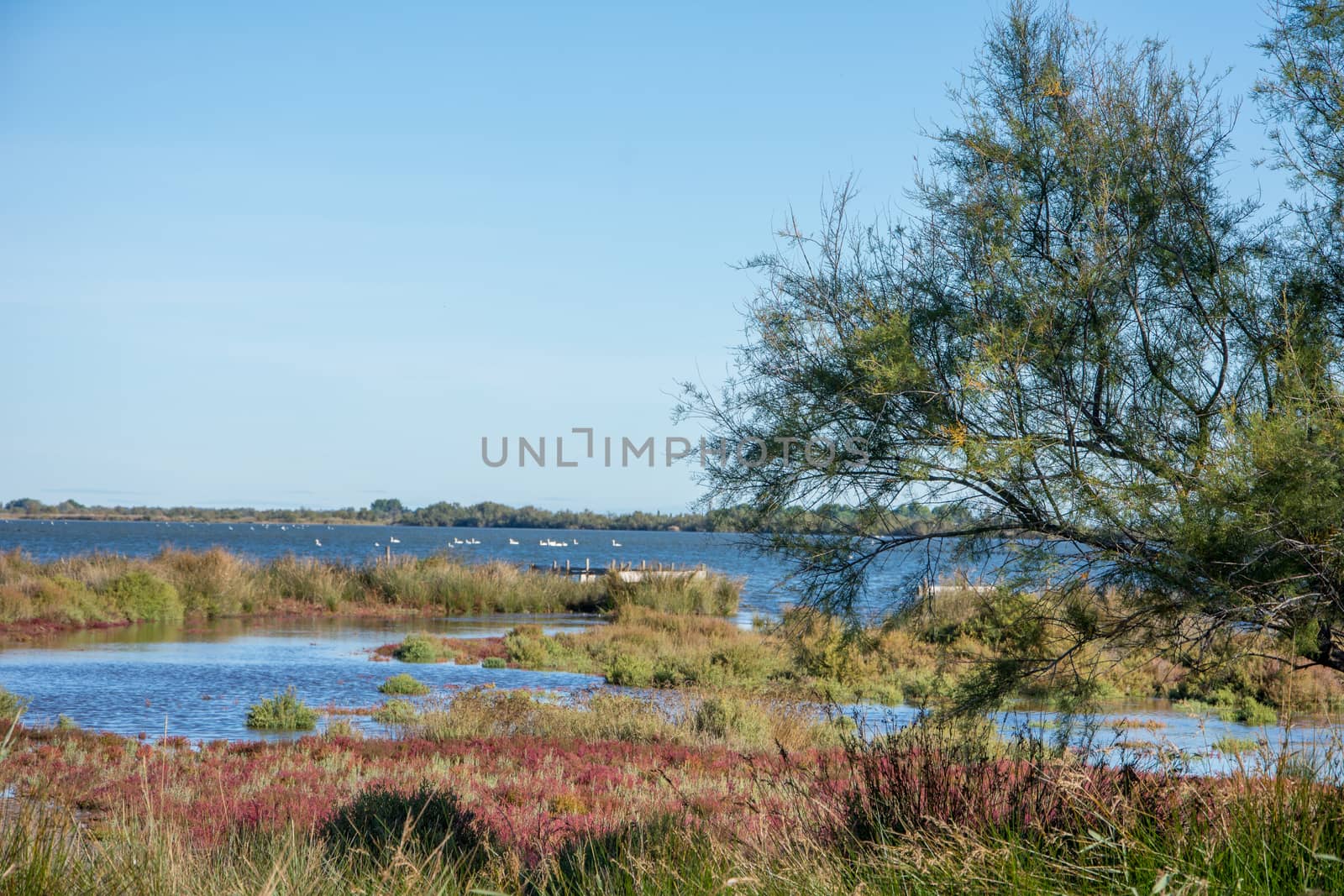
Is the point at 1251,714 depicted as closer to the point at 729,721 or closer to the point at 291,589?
the point at 729,721

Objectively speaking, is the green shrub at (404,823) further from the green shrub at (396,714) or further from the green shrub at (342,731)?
the green shrub at (396,714)

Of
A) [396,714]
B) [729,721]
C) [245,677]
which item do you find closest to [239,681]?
[245,677]

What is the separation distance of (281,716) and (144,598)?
19.2 m

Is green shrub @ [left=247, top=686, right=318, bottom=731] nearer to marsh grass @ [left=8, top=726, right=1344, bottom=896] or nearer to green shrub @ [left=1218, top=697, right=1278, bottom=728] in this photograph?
marsh grass @ [left=8, top=726, right=1344, bottom=896]

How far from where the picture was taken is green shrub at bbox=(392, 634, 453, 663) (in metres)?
24.7

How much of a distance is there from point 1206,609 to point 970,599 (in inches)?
104

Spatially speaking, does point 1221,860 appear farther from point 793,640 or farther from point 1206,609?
point 793,640

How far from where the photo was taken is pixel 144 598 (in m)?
32.0

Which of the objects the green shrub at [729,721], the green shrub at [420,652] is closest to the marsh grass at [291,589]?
the green shrub at [420,652]

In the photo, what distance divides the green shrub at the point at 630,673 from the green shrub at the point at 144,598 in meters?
16.4

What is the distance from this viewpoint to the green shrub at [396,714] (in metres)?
16.0

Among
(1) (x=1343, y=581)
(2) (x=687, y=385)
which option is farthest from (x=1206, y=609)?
(2) (x=687, y=385)

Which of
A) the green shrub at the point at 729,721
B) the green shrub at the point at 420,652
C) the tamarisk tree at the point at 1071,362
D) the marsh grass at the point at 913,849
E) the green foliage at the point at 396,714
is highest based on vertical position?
the tamarisk tree at the point at 1071,362

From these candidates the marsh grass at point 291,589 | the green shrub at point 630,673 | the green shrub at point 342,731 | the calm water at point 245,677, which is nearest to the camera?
the green shrub at point 342,731
